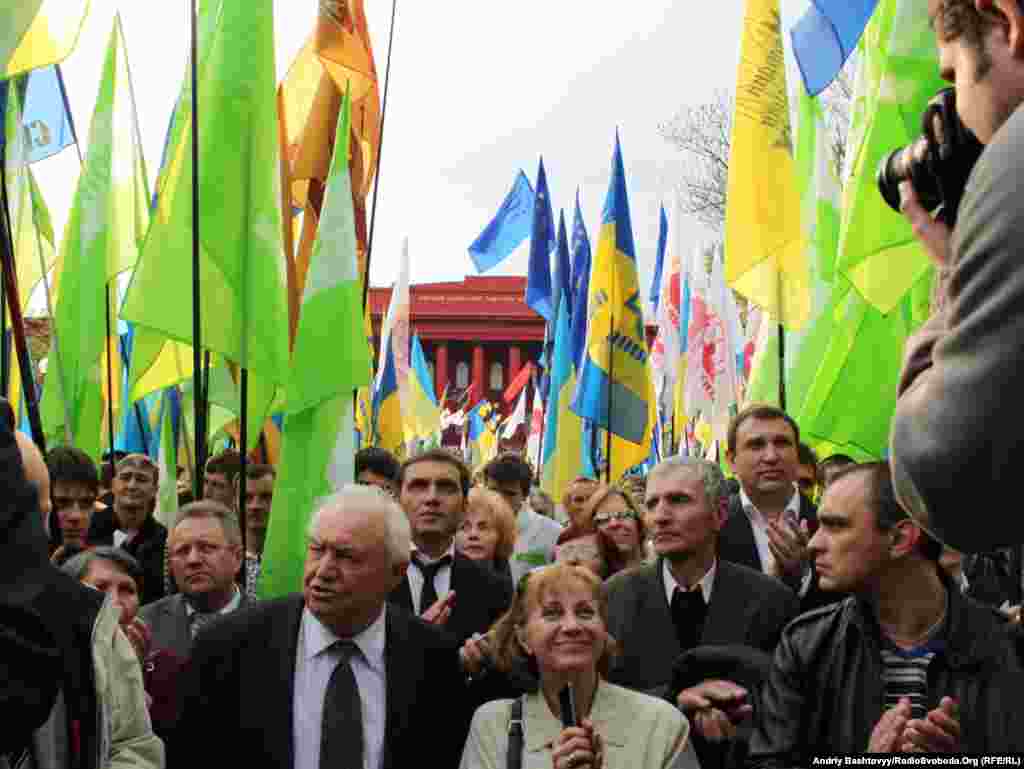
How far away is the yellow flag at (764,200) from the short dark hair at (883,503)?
13.3 feet

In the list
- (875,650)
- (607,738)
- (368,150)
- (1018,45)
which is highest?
(368,150)

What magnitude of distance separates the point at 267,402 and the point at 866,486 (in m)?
3.63

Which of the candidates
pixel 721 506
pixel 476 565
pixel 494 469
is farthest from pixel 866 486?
pixel 494 469

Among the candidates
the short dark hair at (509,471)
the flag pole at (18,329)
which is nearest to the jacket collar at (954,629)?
the flag pole at (18,329)

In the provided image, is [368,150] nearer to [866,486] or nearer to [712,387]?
[866,486]

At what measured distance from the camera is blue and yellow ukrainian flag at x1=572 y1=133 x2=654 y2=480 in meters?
11.4

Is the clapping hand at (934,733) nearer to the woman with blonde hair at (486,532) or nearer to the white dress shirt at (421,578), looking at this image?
the white dress shirt at (421,578)

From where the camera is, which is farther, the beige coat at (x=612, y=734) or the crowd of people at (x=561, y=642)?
the beige coat at (x=612, y=734)

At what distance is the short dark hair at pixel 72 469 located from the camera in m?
6.51

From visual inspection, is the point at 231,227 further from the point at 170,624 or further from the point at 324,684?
the point at 324,684

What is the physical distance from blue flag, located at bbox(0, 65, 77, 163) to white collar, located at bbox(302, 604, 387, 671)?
641cm

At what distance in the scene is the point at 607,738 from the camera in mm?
4156

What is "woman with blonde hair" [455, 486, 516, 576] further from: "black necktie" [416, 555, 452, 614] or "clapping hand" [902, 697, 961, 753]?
"clapping hand" [902, 697, 961, 753]

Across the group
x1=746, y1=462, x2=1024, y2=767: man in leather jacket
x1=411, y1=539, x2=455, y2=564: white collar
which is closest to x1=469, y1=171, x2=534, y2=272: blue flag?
x1=411, y1=539, x2=455, y2=564: white collar
